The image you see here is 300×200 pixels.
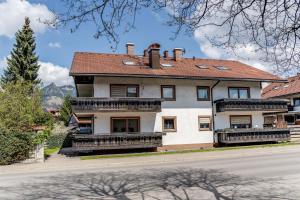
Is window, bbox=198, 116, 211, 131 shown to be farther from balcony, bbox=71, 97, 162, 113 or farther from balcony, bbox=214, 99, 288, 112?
balcony, bbox=71, 97, 162, 113

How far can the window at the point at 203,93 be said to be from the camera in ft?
102

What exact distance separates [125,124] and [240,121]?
35.0 feet

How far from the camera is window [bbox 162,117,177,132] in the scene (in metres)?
29.7

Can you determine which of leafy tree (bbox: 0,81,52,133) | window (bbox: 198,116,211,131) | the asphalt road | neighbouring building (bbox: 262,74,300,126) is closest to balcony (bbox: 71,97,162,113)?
leafy tree (bbox: 0,81,52,133)

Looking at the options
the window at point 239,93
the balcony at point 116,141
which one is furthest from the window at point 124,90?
the window at point 239,93

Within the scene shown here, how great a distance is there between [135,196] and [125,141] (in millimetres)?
17614

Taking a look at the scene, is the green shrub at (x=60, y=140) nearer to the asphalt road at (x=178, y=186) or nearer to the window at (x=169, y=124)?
the window at (x=169, y=124)

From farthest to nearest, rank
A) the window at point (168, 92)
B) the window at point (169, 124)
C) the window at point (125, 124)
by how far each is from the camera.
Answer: the window at point (168, 92) < the window at point (169, 124) < the window at point (125, 124)

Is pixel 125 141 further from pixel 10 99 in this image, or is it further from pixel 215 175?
pixel 215 175

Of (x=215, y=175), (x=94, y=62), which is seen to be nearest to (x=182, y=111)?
(x=94, y=62)

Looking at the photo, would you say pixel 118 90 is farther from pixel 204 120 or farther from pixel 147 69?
pixel 204 120

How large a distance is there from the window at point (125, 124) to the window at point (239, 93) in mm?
9016

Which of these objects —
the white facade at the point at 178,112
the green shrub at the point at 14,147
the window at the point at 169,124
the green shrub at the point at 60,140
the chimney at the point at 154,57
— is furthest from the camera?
the green shrub at the point at 60,140

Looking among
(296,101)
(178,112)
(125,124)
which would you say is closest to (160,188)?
(125,124)
